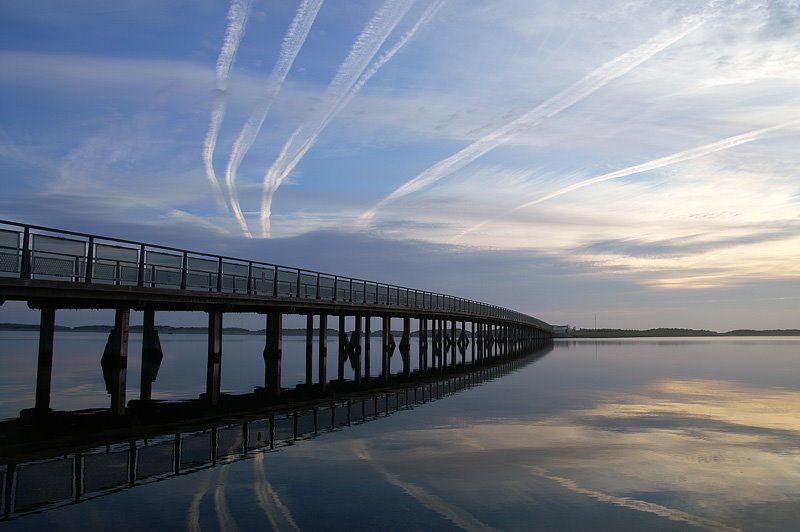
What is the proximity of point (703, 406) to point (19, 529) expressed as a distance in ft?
69.8

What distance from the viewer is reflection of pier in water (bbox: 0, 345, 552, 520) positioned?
10258mm

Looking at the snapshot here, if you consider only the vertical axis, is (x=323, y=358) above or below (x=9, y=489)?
above

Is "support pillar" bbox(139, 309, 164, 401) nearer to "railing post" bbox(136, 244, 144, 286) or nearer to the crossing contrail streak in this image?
"railing post" bbox(136, 244, 144, 286)

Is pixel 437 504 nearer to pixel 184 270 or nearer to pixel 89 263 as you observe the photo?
pixel 89 263

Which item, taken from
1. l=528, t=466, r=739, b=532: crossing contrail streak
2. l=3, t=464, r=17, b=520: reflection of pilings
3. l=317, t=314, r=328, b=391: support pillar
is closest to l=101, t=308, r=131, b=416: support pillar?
l=3, t=464, r=17, b=520: reflection of pilings

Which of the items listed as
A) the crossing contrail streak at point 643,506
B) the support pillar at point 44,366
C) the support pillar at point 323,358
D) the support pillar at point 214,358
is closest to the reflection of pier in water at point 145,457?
the support pillar at point 214,358

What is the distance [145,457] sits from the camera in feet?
42.9

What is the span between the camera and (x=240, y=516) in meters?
9.18

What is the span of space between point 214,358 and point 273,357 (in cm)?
517

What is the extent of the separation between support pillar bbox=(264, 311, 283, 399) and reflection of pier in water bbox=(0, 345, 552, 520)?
6.65 metres

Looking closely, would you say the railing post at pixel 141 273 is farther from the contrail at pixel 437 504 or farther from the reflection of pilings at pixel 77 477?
the contrail at pixel 437 504

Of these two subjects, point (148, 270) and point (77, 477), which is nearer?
point (77, 477)

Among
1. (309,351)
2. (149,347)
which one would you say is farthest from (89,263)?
(309,351)

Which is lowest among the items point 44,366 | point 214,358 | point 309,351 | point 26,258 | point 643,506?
point 643,506
